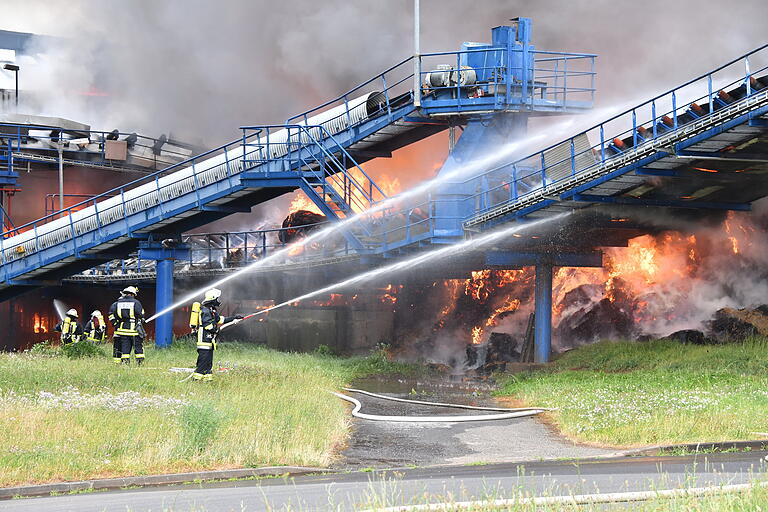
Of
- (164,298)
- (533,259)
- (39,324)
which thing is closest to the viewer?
(533,259)

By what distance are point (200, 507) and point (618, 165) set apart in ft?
37.9

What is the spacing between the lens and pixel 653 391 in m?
14.9

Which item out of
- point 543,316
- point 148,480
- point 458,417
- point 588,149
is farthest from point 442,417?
point 543,316

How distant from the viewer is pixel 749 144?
55.9 feet

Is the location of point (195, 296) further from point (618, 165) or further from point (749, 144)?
point (749, 144)

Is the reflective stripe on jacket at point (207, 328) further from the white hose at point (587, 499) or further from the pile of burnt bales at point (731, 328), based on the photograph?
the pile of burnt bales at point (731, 328)

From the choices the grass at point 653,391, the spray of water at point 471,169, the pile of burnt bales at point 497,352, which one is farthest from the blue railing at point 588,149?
the pile of burnt bales at point 497,352

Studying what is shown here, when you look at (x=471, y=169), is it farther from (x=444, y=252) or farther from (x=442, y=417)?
(x=442, y=417)

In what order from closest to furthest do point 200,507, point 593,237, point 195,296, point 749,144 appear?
1. point 200,507
2. point 749,144
3. point 593,237
4. point 195,296

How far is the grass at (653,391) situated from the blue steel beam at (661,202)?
281 centimetres

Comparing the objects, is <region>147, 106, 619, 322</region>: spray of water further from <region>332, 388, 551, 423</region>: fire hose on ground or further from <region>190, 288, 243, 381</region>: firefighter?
<region>332, 388, 551, 423</region>: fire hose on ground

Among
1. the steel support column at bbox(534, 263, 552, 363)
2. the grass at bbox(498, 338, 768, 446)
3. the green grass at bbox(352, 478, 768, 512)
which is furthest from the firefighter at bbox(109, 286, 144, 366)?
the green grass at bbox(352, 478, 768, 512)

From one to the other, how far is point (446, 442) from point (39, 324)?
25947 millimetres

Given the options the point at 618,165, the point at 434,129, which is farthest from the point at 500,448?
the point at 434,129
